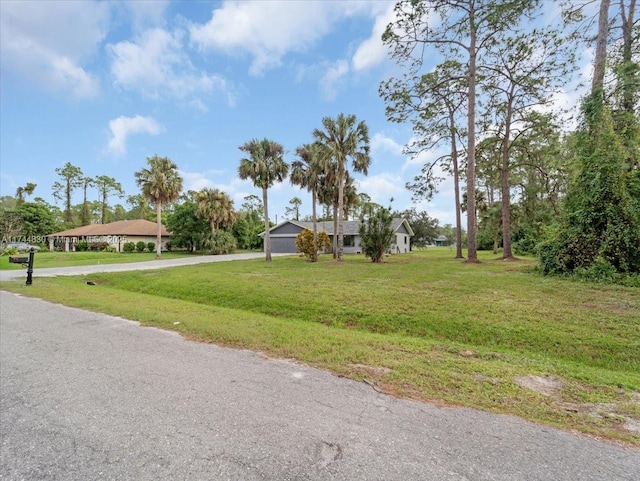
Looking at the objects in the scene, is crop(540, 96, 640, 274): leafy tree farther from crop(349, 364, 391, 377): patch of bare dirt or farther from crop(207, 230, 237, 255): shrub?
crop(207, 230, 237, 255): shrub

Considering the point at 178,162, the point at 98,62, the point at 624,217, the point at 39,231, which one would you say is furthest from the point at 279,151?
the point at 39,231

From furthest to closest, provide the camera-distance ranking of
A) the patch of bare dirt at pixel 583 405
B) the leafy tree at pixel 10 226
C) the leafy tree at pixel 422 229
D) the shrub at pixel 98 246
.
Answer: the leafy tree at pixel 422 229 < the leafy tree at pixel 10 226 < the shrub at pixel 98 246 < the patch of bare dirt at pixel 583 405

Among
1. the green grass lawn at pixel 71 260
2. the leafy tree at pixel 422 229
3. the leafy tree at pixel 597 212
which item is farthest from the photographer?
the leafy tree at pixel 422 229

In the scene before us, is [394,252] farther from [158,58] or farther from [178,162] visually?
[158,58]

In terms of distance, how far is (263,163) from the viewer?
21156 mm

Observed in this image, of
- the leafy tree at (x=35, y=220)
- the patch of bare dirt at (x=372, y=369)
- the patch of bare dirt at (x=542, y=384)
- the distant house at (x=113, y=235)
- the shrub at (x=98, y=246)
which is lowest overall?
the patch of bare dirt at (x=542, y=384)

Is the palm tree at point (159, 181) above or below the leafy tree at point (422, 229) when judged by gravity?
above

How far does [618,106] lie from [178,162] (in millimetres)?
31533

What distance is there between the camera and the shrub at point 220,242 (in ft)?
110

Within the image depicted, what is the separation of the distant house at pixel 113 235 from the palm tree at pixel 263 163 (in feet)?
76.9

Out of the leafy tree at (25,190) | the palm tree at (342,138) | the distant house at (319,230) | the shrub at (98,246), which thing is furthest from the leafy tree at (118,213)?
the palm tree at (342,138)

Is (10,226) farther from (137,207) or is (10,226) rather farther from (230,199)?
(230,199)

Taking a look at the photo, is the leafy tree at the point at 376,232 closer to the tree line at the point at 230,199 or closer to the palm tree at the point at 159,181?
the tree line at the point at 230,199

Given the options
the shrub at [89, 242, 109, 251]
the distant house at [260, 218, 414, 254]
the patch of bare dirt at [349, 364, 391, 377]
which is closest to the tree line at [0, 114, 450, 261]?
the distant house at [260, 218, 414, 254]
